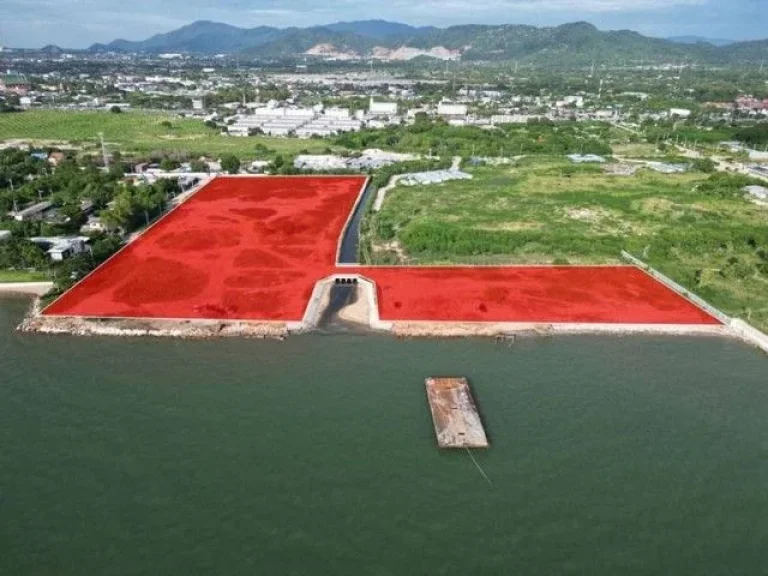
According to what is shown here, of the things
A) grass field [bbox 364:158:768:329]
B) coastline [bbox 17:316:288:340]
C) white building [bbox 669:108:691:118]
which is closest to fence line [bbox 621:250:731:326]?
grass field [bbox 364:158:768:329]

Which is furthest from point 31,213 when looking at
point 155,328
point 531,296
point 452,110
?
point 452,110

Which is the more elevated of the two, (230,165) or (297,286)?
(230,165)

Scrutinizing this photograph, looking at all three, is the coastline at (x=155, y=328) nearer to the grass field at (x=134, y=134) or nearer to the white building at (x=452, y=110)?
the grass field at (x=134, y=134)

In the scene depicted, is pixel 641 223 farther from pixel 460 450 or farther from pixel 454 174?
pixel 460 450

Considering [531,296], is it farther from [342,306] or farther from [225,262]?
[225,262]

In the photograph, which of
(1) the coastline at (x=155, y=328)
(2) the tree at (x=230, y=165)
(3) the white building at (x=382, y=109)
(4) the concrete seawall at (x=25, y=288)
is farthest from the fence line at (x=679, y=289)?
(3) the white building at (x=382, y=109)

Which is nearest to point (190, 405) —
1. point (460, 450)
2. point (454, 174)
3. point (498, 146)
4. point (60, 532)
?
point (60, 532)
